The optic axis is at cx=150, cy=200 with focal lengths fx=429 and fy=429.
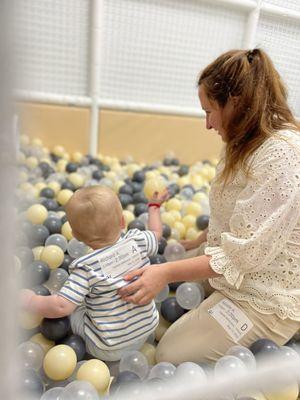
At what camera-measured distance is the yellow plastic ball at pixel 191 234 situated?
1349 millimetres

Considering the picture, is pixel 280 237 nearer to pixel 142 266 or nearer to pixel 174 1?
pixel 142 266

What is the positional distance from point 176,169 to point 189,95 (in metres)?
0.40

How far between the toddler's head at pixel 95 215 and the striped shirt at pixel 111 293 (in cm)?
3

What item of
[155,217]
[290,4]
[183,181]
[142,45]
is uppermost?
[290,4]

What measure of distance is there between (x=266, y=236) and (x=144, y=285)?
241 mm

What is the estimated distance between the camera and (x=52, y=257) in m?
1.07

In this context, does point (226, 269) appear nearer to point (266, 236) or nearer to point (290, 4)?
point (266, 236)

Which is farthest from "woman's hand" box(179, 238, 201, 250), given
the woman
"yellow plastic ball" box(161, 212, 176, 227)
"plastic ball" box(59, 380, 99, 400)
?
"plastic ball" box(59, 380, 99, 400)

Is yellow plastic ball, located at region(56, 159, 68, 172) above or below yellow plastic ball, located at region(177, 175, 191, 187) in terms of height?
above

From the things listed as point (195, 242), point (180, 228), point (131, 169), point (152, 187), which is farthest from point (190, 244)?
point (131, 169)

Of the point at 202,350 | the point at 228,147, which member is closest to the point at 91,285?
the point at 202,350

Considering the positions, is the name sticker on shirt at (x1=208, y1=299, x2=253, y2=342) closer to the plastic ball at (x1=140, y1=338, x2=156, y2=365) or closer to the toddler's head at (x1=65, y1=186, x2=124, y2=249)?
the plastic ball at (x1=140, y1=338, x2=156, y2=365)

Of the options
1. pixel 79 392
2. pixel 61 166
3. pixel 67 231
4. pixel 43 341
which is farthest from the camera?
pixel 61 166

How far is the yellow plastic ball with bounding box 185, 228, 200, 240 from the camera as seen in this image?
4.42ft
